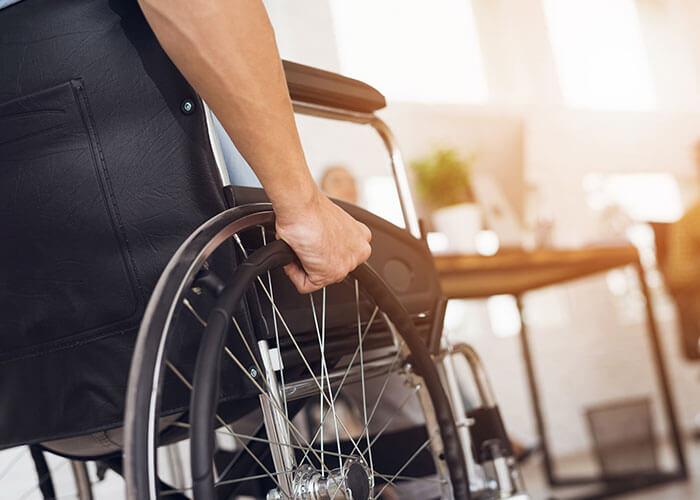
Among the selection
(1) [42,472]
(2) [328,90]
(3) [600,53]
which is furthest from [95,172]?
(3) [600,53]

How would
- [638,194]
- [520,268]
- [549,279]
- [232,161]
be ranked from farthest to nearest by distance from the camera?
[638,194] → [549,279] → [520,268] → [232,161]

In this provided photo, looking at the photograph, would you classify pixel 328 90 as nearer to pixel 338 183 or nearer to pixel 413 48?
pixel 338 183

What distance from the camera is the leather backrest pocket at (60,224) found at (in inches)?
30.9

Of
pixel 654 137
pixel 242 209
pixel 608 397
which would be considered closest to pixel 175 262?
pixel 242 209

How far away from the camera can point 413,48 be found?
3607 millimetres

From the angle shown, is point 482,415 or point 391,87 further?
point 391,87

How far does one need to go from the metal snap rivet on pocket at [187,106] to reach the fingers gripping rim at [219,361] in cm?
17

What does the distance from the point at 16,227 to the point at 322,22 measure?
96.1 inches

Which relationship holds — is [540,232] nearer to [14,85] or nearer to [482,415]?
[482,415]

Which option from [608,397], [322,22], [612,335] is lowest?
[608,397]

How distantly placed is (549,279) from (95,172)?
2345 mm

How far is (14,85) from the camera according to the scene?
0.79m

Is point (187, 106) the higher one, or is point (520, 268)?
point (187, 106)

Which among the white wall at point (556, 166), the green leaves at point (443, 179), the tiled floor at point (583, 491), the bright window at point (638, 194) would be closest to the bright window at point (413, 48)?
the white wall at point (556, 166)
